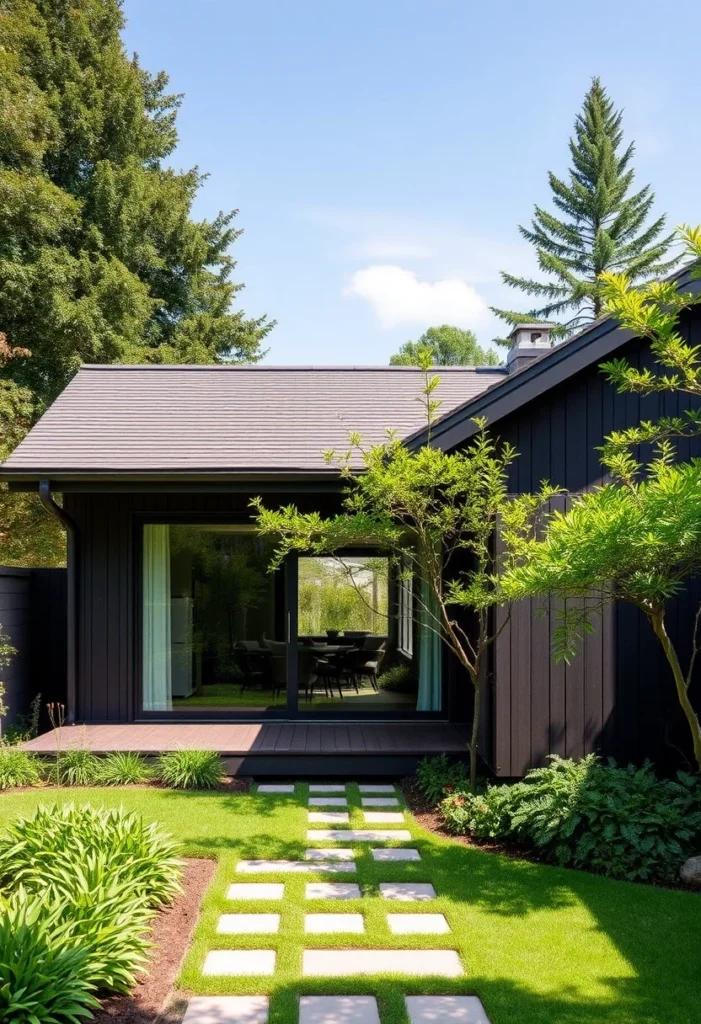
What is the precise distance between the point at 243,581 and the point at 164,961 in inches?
202

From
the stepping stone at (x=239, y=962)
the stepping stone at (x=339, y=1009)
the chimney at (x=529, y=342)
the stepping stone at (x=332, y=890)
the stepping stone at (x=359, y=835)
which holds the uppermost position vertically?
the chimney at (x=529, y=342)

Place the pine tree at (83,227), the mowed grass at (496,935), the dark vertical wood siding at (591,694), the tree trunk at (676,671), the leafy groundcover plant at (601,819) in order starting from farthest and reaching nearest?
the pine tree at (83,227) → the dark vertical wood siding at (591,694) → the leafy groundcover plant at (601,819) → the tree trunk at (676,671) → the mowed grass at (496,935)

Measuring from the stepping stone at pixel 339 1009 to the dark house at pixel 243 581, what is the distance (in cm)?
369

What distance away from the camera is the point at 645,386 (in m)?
4.43

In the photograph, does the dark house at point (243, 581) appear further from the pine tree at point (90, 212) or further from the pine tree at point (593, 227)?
the pine tree at point (593, 227)

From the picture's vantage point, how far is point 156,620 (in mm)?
8672

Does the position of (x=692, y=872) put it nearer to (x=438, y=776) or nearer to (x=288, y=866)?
(x=438, y=776)

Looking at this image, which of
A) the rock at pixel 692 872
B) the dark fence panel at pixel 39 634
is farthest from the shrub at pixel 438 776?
the dark fence panel at pixel 39 634

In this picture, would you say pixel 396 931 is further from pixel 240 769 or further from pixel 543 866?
pixel 240 769

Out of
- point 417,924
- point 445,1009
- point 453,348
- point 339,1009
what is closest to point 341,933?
point 417,924

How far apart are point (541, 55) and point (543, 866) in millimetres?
9499

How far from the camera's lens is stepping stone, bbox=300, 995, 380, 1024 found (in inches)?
130

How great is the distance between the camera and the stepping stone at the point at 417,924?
13.7 feet

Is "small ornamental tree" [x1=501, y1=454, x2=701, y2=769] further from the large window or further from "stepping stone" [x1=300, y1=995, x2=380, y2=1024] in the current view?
the large window
